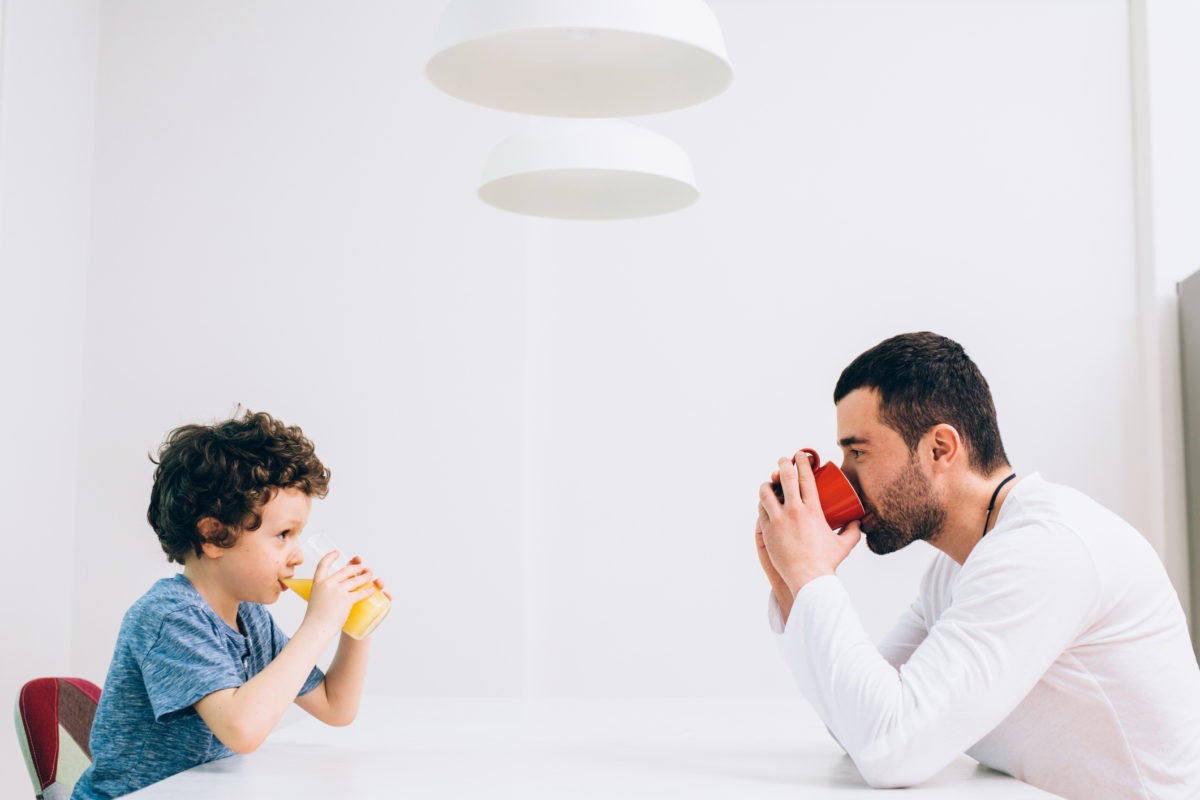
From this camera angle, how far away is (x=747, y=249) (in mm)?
3221

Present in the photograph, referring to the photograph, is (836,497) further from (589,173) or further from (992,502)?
(589,173)

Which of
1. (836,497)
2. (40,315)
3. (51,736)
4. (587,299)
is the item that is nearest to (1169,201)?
(587,299)

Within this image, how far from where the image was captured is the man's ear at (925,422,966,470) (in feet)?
4.66

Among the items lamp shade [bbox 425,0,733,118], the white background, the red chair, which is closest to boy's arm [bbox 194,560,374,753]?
the red chair

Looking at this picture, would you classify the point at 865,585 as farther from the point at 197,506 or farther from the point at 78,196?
the point at 78,196

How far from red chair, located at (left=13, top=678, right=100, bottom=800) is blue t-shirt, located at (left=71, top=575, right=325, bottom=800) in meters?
0.13

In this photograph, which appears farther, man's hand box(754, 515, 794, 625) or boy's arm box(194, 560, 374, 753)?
man's hand box(754, 515, 794, 625)

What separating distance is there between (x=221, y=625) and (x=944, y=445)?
1000mm

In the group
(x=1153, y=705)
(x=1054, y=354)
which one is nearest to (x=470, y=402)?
(x=1054, y=354)

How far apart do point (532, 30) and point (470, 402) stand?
79.0 inches

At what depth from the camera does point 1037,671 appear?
120 centimetres

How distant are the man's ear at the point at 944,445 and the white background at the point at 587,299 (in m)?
1.72

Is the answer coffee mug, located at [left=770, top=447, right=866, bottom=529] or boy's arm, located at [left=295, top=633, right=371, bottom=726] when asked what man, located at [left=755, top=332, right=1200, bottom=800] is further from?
boy's arm, located at [left=295, top=633, right=371, bottom=726]

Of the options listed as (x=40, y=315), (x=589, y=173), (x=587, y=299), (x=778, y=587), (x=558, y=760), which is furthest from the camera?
(x=587, y=299)
